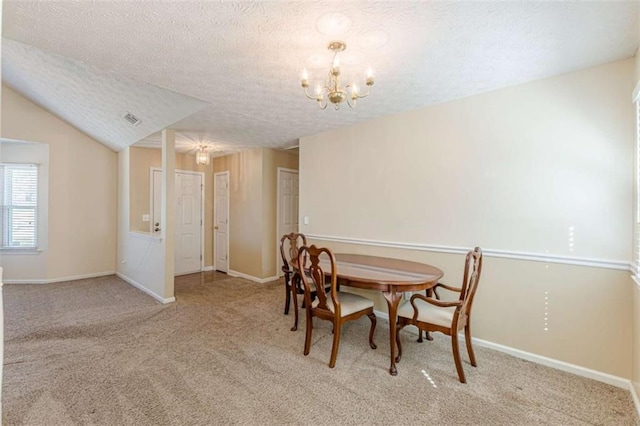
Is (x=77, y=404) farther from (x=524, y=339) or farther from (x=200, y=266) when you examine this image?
(x=200, y=266)

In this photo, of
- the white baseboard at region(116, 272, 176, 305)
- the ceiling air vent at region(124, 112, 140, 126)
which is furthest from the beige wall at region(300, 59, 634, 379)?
the ceiling air vent at region(124, 112, 140, 126)

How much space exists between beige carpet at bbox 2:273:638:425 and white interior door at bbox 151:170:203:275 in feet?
7.49

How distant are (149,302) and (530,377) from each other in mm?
4251

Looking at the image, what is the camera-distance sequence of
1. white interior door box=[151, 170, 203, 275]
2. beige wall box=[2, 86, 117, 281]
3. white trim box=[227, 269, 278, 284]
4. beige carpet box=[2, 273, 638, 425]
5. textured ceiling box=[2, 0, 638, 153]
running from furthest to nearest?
1. white interior door box=[151, 170, 203, 275]
2. white trim box=[227, 269, 278, 284]
3. beige wall box=[2, 86, 117, 281]
4. beige carpet box=[2, 273, 638, 425]
5. textured ceiling box=[2, 0, 638, 153]

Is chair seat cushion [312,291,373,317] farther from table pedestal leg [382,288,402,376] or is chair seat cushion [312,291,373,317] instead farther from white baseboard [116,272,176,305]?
white baseboard [116,272,176,305]

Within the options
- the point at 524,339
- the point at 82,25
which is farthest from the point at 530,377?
the point at 82,25

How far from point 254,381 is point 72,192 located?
199 inches

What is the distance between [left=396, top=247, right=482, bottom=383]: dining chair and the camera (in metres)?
2.34

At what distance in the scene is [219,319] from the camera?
3.52 meters

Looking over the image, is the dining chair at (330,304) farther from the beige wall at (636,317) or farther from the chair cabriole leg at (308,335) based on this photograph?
the beige wall at (636,317)

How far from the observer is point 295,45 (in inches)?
85.5

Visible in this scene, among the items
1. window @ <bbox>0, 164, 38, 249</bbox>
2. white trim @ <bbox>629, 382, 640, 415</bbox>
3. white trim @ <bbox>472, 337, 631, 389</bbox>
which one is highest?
window @ <bbox>0, 164, 38, 249</bbox>

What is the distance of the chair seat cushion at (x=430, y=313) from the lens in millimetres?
2434

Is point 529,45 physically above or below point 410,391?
above
